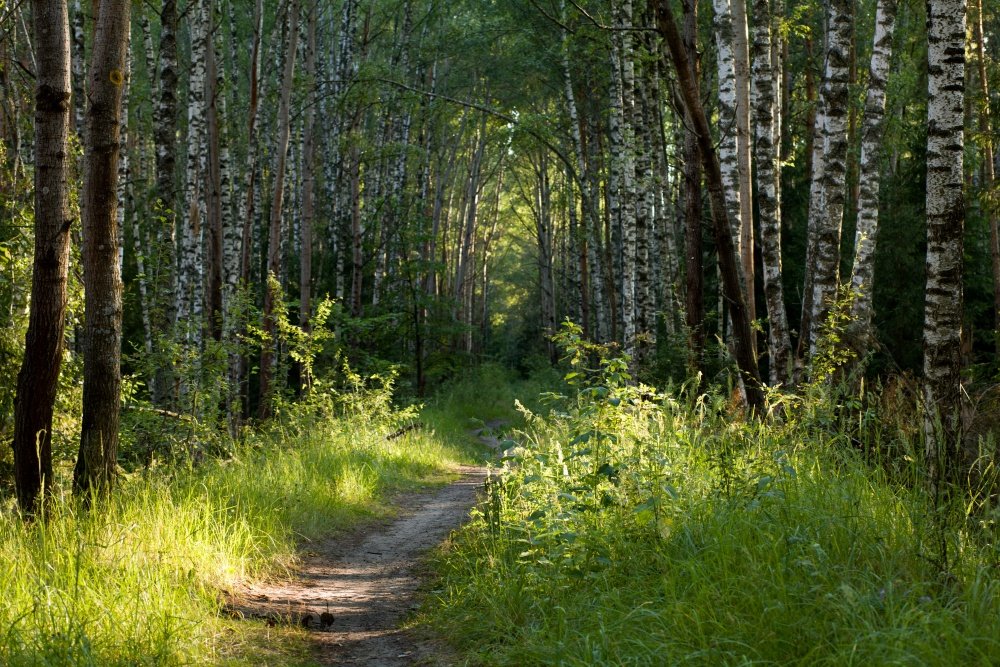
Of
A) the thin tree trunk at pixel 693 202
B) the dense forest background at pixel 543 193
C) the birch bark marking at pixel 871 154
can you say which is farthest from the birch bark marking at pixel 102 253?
the birch bark marking at pixel 871 154

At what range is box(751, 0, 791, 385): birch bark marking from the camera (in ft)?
32.1

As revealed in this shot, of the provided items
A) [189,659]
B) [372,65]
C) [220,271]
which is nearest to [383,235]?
[372,65]

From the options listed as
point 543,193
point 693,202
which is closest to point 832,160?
point 693,202

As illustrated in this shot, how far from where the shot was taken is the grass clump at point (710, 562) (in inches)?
125

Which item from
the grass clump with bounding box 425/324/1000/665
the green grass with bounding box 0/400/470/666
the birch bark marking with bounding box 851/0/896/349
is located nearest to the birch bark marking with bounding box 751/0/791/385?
the birch bark marking with bounding box 851/0/896/349

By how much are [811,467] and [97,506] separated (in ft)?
15.7

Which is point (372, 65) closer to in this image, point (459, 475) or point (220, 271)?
point (220, 271)

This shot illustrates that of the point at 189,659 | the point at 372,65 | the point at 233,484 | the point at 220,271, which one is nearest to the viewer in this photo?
the point at 189,659

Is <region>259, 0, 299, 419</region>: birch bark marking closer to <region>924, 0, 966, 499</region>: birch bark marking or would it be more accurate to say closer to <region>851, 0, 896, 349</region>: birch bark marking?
<region>851, 0, 896, 349</region>: birch bark marking

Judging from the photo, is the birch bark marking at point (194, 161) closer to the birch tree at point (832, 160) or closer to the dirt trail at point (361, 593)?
the dirt trail at point (361, 593)

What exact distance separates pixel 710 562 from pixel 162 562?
325 centimetres

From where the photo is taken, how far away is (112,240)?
18.6ft

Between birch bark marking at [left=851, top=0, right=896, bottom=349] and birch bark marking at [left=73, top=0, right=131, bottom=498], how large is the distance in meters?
7.39

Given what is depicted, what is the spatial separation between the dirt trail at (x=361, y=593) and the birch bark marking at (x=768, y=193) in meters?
4.51
